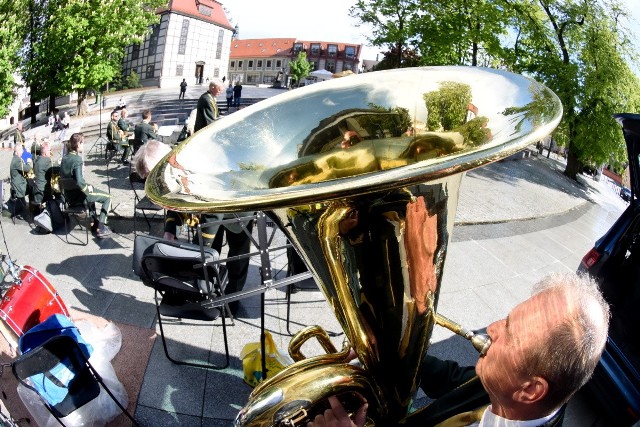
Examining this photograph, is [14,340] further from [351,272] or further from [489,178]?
[489,178]

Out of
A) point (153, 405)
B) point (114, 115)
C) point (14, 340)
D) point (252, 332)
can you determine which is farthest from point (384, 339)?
point (114, 115)

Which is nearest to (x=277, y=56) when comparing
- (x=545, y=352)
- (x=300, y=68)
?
(x=300, y=68)

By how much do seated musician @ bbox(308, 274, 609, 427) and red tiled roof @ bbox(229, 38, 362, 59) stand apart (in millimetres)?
68425

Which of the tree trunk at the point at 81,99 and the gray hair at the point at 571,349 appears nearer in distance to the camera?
the gray hair at the point at 571,349

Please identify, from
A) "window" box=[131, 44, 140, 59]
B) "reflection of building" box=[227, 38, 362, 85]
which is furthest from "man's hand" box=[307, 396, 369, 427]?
"reflection of building" box=[227, 38, 362, 85]

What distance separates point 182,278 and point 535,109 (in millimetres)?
2456

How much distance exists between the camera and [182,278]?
296 cm

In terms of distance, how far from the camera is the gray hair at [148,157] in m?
3.43

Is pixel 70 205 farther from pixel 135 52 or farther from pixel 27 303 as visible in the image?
pixel 135 52

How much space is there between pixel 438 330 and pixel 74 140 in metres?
4.60

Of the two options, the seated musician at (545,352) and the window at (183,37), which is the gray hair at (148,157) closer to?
the seated musician at (545,352)

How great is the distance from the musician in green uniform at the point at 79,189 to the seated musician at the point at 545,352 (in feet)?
16.8

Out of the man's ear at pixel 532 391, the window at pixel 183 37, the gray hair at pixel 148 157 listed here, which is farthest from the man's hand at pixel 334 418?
the window at pixel 183 37

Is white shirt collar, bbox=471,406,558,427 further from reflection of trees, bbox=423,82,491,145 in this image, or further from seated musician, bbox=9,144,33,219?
seated musician, bbox=9,144,33,219
